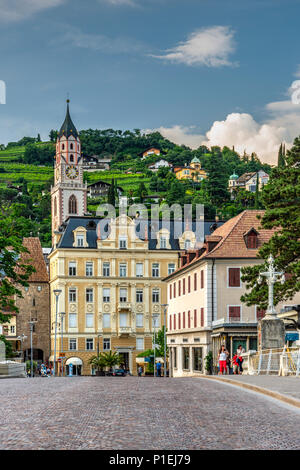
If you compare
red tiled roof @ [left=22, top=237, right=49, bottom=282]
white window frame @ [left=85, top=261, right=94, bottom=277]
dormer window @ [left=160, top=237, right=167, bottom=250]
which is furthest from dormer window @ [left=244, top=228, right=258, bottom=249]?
red tiled roof @ [left=22, top=237, right=49, bottom=282]

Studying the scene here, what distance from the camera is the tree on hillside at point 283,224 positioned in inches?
1850

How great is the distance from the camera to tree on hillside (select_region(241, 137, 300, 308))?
47.0 m

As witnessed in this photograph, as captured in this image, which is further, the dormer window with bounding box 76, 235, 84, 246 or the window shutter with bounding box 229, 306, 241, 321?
the dormer window with bounding box 76, 235, 84, 246

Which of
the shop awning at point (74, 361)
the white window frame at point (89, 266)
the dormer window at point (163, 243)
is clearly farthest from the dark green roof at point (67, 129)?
the shop awning at point (74, 361)

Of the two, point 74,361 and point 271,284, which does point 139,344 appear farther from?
point 271,284

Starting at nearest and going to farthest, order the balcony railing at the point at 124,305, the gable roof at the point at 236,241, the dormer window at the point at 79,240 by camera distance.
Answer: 1. the gable roof at the point at 236,241
2. the dormer window at the point at 79,240
3. the balcony railing at the point at 124,305

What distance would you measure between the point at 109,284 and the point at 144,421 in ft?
296

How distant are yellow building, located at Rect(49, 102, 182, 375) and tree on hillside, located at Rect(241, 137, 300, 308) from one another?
54.3 metres

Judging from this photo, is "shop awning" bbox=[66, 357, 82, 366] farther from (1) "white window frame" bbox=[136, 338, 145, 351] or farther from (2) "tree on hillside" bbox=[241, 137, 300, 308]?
(2) "tree on hillside" bbox=[241, 137, 300, 308]

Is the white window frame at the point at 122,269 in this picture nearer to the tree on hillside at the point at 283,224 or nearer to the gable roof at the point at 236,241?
the gable roof at the point at 236,241

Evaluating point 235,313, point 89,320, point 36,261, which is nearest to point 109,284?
point 89,320

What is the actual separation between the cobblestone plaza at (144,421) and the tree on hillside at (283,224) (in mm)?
26842

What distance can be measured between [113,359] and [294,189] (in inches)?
1271

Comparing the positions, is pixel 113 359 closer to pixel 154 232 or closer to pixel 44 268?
pixel 154 232
